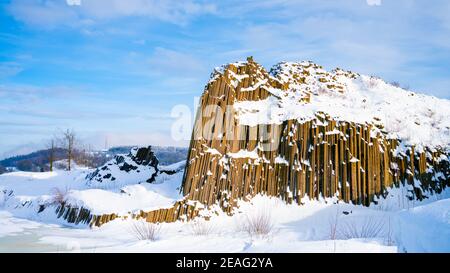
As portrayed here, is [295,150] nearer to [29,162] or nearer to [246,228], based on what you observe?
[246,228]

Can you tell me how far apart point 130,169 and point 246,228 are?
7.91 meters

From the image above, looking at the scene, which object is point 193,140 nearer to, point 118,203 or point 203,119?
point 203,119

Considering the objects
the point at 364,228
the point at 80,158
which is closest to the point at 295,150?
the point at 364,228

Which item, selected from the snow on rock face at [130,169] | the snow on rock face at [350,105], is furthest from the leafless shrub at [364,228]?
the snow on rock face at [130,169]

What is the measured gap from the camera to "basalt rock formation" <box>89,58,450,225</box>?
10922mm

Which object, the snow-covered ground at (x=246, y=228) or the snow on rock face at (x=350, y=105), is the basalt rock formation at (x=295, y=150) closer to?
the snow on rock face at (x=350, y=105)

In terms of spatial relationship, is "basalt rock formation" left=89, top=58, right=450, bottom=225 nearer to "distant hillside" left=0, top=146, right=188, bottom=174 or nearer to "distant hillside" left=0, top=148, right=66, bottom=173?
"distant hillside" left=0, top=146, right=188, bottom=174

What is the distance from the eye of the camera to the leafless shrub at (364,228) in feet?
26.5

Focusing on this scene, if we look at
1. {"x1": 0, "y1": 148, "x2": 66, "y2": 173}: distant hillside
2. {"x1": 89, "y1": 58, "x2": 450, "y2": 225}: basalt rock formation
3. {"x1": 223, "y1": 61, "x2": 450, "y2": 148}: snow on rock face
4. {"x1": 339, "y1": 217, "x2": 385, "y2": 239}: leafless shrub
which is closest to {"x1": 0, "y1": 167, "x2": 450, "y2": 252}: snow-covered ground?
{"x1": 339, "y1": 217, "x2": 385, "y2": 239}: leafless shrub

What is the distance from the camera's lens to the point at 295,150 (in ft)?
37.3

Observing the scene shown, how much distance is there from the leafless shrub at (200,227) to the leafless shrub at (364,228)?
10.4ft

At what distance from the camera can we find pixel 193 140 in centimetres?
1148
